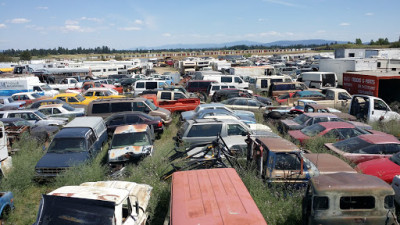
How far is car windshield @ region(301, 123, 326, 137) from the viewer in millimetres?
11102

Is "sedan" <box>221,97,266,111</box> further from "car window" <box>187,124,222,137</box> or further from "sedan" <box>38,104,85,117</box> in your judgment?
"sedan" <box>38,104,85,117</box>

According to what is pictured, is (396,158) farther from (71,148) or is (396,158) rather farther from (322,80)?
(322,80)

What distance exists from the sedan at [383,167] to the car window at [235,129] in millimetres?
3807

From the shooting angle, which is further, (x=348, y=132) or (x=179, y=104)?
(x=179, y=104)

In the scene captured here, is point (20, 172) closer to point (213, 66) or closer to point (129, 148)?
point (129, 148)

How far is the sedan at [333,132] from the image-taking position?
10812 millimetres

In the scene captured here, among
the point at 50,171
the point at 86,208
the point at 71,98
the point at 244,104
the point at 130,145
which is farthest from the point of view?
the point at 71,98

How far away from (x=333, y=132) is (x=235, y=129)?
3353mm

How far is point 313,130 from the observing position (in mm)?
11359

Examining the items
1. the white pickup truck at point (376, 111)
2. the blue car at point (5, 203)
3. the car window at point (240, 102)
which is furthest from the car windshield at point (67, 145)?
the white pickup truck at point (376, 111)

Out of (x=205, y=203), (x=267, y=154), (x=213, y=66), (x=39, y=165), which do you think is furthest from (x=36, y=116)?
(x=213, y=66)

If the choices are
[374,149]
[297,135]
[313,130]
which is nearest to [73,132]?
[297,135]

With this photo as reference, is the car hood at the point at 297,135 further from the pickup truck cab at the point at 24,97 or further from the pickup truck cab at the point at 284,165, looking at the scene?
the pickup truck cab at the point at 24,97

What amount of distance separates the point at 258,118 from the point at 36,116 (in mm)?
10813
